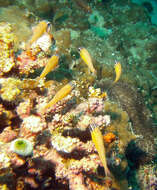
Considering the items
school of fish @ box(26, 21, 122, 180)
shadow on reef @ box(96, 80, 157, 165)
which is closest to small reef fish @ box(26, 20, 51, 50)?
school of fish @ box(26, 21, 122, 180)

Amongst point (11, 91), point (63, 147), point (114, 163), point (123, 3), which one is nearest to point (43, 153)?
point (63, 147)

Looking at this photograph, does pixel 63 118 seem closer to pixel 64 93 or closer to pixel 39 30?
pixel 64 93

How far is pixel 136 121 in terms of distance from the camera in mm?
5840

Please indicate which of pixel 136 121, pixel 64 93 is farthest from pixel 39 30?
pixel 136 121

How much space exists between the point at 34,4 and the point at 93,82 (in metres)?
5.35

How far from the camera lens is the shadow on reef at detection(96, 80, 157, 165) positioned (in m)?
5.58

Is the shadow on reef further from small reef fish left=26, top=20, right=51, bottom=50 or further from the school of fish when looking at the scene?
small reef fish left=26, top=20, right=51, bottom=50

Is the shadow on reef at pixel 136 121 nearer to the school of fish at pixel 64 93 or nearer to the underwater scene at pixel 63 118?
the underwater scene at pixel 63 118

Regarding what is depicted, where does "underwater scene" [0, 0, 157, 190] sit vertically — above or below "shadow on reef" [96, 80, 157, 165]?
above

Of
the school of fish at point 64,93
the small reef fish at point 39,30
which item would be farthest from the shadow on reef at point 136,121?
the small reef fish at point 39,30

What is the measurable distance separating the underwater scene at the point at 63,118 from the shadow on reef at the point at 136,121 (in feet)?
0.10

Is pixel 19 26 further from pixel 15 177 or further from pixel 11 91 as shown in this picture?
Result: pixel 15 177

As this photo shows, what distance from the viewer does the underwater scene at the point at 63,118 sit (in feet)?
8.64

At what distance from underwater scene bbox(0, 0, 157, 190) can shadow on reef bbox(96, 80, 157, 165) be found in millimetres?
32
